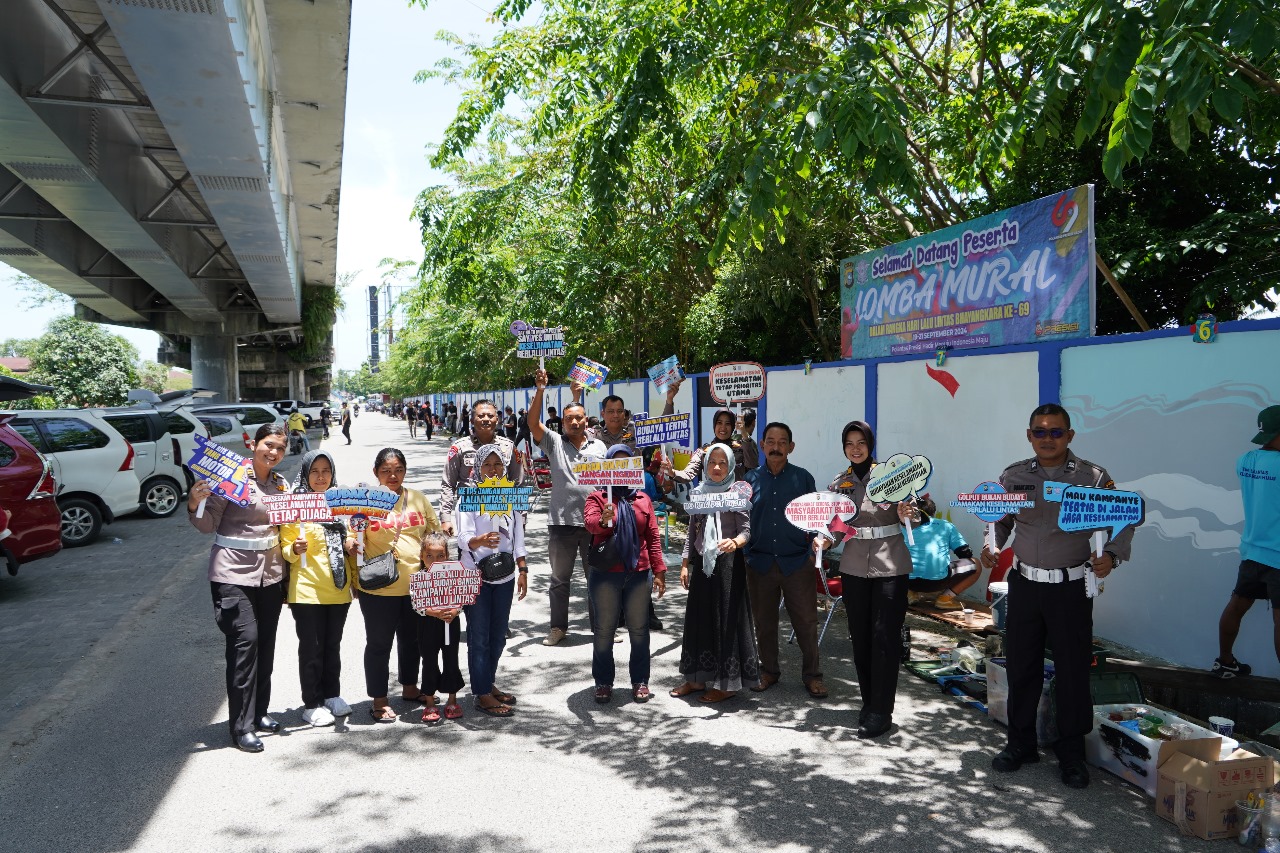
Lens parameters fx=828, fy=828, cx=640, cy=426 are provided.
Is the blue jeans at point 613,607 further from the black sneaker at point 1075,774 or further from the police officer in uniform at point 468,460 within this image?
the black sneaker at point 1075,774

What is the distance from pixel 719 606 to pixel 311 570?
8.25 ft

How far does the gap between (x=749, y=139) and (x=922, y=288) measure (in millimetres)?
3122

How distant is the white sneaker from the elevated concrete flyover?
5962 mm

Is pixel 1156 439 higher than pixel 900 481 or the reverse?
higher

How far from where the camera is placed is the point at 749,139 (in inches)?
273

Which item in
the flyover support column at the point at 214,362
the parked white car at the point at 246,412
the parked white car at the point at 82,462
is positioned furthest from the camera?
the flyover support column at the point at 214,362

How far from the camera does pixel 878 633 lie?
4801 millimetres

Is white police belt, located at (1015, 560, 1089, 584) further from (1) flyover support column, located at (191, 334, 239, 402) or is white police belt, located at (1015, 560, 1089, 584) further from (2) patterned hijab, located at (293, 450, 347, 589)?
(1) flyover support column, located at (191, 334, 239, 402)

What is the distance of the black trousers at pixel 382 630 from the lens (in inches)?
194

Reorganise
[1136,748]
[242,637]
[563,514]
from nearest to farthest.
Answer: [1136,748]
[242,637]
[563,514]

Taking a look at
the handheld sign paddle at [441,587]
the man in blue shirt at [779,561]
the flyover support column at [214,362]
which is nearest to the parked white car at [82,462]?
the handheld sign paddle at [441,587]

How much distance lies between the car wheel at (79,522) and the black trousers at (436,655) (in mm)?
8756

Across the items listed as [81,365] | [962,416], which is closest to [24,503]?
[962,416]

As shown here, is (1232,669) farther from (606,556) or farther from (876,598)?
(606,556)
